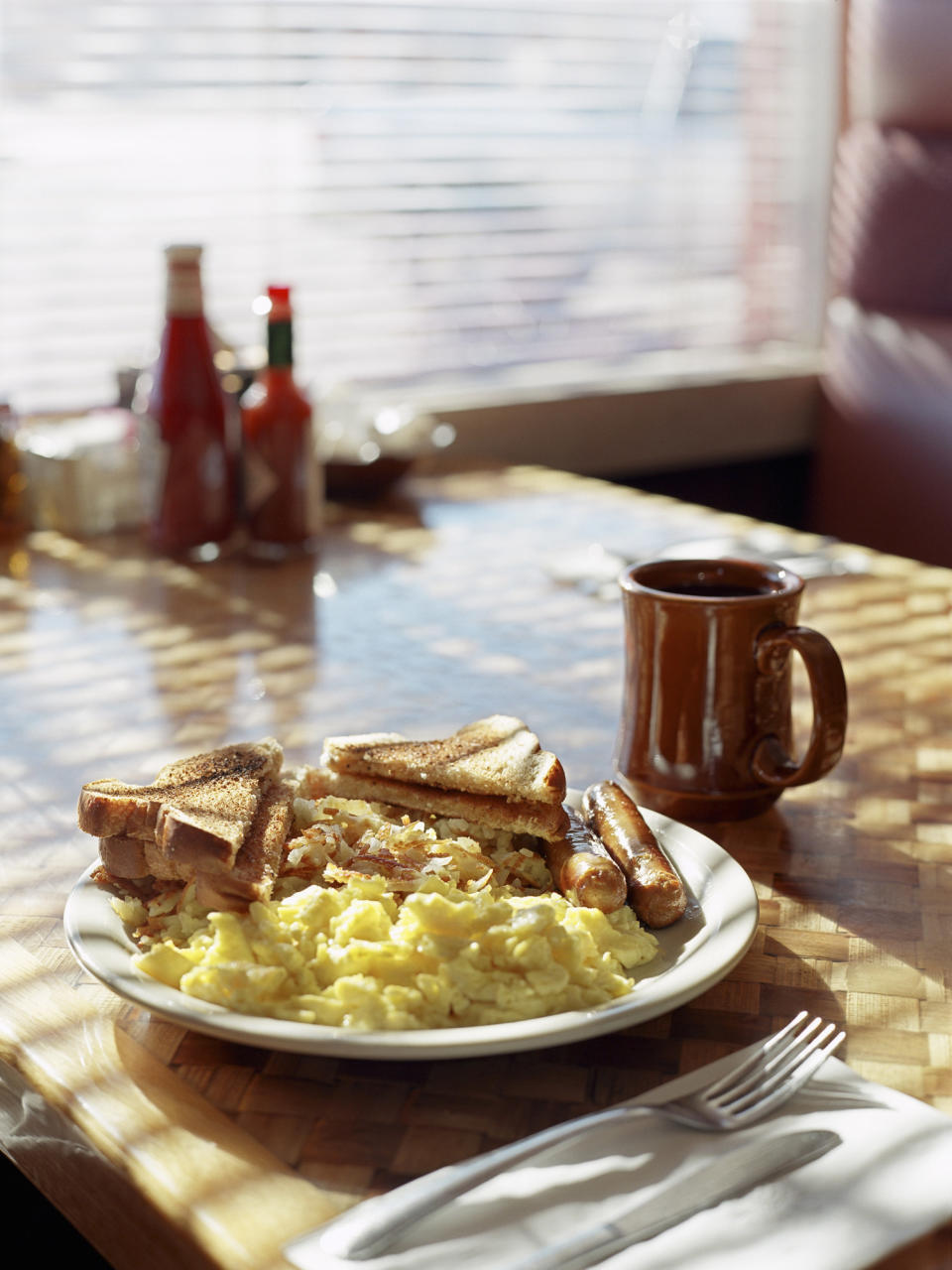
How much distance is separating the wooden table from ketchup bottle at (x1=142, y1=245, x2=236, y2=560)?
0.07 metres

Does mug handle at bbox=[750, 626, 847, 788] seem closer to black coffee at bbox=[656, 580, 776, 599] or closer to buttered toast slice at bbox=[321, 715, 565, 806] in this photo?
black coffee at bbox=[656, 580, 776, 599]

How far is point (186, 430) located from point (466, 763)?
1043 mm

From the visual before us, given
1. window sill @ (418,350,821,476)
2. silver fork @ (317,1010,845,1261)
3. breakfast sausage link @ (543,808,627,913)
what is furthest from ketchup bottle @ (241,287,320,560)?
silver fork @ (317,1010,845,1261)

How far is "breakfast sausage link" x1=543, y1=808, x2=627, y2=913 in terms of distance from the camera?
2.43 ft

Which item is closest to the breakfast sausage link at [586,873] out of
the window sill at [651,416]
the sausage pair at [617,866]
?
the sausage pair at [617,866]

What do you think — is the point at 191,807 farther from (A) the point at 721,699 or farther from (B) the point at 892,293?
(B) the point at 892,293

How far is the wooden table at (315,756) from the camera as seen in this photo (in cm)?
63

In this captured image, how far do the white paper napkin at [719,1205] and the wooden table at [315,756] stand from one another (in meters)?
0.02

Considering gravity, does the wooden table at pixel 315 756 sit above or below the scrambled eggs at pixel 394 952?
below

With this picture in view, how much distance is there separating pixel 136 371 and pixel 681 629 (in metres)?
1.41

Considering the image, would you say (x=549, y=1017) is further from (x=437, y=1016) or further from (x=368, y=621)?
(x=368, y=621)

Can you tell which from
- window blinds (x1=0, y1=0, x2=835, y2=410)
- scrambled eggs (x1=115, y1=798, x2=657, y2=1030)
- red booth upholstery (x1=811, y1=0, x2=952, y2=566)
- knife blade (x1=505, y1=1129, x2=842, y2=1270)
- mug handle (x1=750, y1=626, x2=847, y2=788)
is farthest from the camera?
red booth upholstery (x1=811, y1=0, x2=952, y2=566)

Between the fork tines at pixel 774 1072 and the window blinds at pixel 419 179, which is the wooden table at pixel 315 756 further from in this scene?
the window blinds at pixel 419 179

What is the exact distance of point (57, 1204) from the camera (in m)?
0.69
